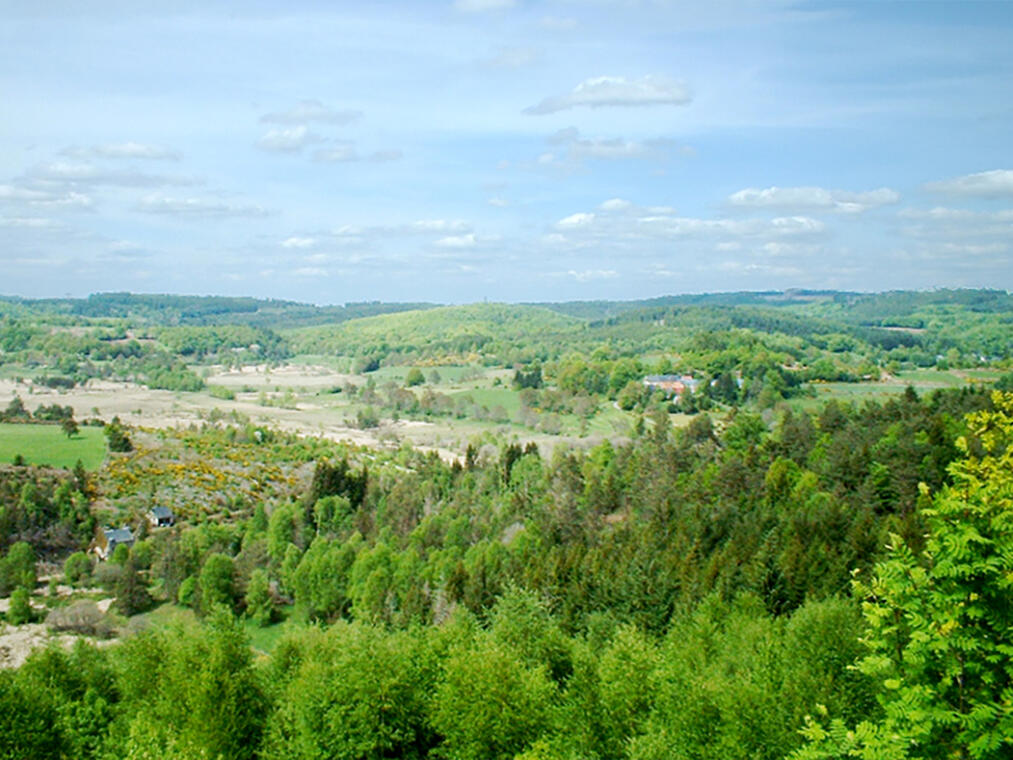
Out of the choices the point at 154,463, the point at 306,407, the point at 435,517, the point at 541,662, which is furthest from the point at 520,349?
the point at 541,662

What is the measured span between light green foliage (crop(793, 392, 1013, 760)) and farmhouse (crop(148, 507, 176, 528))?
216 ft

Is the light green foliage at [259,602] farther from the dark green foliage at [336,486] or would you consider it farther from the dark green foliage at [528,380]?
the dark green foliage at [528,380]

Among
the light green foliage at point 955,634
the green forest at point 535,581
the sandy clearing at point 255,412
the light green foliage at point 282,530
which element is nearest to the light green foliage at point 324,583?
the green forest at point 535,581

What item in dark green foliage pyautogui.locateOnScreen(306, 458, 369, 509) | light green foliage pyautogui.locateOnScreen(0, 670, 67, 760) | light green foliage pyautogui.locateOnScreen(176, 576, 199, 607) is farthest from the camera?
dark green foliage pyautogui.locateOnScreen(306, 458, 369, 509)

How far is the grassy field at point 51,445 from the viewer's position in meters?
78.6

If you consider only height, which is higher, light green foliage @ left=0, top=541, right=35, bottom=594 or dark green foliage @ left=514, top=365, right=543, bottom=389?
dark green foliage @ left=514, top=365, right=543, bottom=389

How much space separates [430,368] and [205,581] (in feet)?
426

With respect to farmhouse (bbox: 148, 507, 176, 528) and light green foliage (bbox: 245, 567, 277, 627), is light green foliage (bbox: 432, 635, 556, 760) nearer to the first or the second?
light green foliage (bbox: 245, 567, 277, 627)

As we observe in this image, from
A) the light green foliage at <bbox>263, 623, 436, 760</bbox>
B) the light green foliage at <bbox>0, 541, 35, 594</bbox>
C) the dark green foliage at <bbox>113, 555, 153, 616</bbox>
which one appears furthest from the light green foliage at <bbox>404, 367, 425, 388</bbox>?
the light green foliage at <bbox>263, 623, 436, 760</bbox>

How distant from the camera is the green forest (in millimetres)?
9531

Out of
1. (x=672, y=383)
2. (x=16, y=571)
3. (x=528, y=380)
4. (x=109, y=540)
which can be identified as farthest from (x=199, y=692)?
(x=528, y=380)

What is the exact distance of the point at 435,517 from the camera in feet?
192

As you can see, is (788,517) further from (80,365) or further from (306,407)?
(80,365)

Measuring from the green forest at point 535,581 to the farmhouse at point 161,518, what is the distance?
765 millimetres
